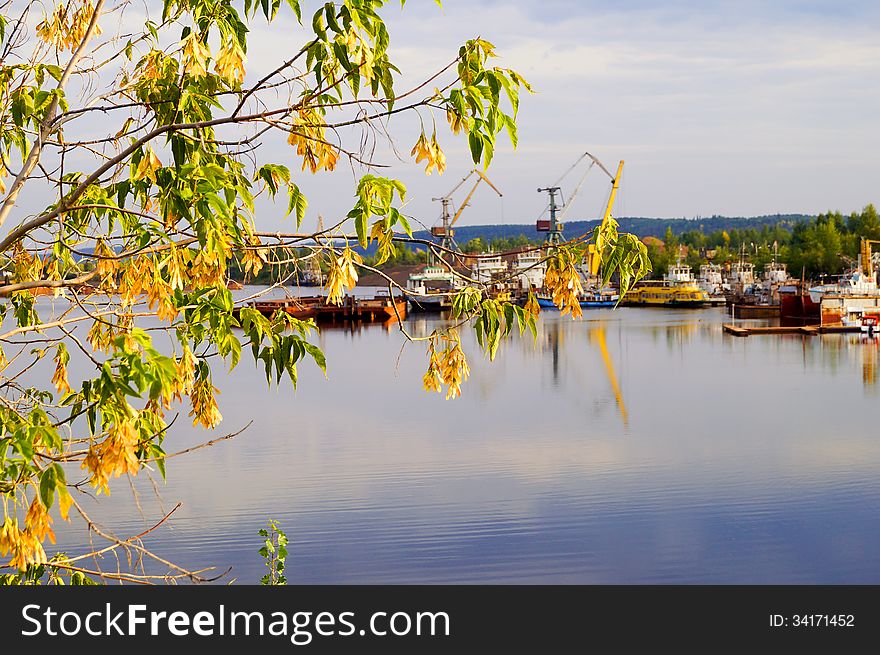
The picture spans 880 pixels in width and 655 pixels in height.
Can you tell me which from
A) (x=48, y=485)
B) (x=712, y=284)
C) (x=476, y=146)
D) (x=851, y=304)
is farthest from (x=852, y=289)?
(x=48, y=485)

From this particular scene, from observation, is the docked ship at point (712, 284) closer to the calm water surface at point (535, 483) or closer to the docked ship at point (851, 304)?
the docked ship at point (851, 304)

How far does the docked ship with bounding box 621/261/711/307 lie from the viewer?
99875 mm

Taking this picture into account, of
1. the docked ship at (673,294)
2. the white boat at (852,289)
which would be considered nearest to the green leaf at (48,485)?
the white boat at (852,289)

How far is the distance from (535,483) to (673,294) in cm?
8600

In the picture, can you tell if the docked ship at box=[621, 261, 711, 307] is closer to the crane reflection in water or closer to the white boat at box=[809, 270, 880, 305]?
the crane reflection in water

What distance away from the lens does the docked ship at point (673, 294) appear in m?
99.9

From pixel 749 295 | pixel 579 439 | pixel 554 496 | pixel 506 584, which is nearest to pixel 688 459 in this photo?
pixel 579 439

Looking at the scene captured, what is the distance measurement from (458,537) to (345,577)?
7.47 ft

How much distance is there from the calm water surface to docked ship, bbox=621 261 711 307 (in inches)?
2473

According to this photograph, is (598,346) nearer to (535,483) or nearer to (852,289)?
(852,289)

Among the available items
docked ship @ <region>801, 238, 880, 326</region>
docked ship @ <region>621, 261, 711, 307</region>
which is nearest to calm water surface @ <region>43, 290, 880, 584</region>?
docked ship @ <region>801, 238, 880, 326</region>

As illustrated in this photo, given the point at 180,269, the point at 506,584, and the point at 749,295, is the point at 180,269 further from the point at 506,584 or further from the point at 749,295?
the point at 749,295

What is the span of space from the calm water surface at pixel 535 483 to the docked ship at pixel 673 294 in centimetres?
6281

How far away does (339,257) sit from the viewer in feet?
10.4
